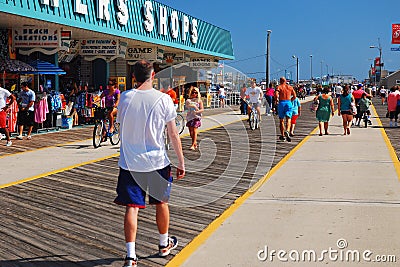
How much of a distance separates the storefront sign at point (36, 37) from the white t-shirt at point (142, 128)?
15099 mm

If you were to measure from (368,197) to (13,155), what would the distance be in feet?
27.3

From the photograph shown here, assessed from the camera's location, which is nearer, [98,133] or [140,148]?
[140,148]

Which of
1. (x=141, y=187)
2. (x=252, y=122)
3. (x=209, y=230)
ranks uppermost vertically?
(x=141, y=187)

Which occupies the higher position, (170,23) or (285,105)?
(170,23)

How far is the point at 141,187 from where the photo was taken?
5.35 metres

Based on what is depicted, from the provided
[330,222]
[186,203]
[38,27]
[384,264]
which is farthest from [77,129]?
[384,264]

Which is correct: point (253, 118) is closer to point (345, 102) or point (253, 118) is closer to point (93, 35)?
point (345, 102)

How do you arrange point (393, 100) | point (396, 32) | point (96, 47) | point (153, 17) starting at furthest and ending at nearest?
point (396, 32), point (153, 17), point (96, 47), point (393, 100)

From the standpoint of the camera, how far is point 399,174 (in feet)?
35.0

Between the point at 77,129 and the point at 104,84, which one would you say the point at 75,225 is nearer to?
the point at 77,129

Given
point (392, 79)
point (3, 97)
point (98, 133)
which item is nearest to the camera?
point (3, 97)

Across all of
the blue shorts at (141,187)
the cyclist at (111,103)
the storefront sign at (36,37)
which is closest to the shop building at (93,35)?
the storefront sign at (36,37)

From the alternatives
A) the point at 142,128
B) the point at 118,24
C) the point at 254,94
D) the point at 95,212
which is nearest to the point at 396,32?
the point at 118,24

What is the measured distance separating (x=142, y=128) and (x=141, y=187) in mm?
521
